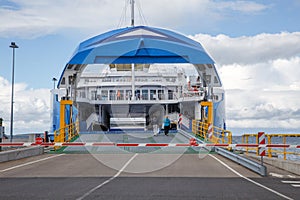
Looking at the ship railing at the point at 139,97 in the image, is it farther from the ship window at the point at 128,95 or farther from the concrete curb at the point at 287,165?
the concrete curb at the point at 287,165

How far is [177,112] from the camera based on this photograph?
41406 millimetres

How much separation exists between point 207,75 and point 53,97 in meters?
16.7

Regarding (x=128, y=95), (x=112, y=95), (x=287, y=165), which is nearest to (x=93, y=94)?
(x=112, y=95)

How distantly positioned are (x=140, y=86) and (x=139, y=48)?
820 inches

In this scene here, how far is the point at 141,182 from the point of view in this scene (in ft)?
34.1

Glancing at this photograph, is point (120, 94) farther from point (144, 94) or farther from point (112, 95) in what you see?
point (144, 94)

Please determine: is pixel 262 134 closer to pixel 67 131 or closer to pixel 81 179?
pixel 81 179

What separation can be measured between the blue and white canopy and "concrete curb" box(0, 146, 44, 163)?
188 inches

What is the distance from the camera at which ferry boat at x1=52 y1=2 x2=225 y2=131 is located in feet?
68.6

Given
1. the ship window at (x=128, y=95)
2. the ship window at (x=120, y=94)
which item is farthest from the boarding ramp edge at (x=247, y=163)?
the ship window at (x=120, y=94)

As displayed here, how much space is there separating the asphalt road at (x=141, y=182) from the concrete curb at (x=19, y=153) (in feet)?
8.33

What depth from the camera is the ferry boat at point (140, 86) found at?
20.9m

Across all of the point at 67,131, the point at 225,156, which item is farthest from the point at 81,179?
the point at 67,131

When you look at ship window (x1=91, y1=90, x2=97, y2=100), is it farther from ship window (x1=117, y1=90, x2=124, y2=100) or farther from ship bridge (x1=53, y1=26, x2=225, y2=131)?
ship window (x1=117, y1=90, x2=124, y2=100)
